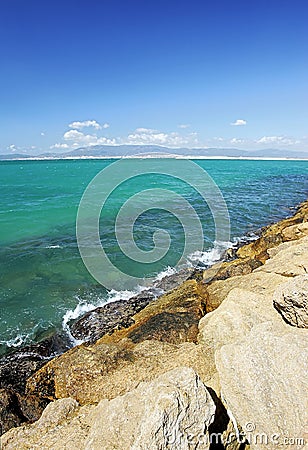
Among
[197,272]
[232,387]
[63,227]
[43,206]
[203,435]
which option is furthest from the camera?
[43,206]

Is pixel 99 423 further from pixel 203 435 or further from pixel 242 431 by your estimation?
pixel 242 431

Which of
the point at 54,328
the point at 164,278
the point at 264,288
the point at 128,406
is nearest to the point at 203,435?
the point at 128,406

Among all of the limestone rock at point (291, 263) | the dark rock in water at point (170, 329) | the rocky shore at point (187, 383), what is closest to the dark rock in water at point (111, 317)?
the rocky shore at point (187, 383)

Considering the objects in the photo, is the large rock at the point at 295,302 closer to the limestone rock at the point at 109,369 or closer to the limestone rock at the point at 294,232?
the limestone rock at the point at 109,369

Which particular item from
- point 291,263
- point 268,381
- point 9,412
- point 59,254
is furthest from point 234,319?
point 59,254

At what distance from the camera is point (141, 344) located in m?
6.12

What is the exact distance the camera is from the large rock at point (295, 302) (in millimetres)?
4843

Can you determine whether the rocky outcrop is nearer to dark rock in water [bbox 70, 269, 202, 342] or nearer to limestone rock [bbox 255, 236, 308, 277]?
limestone rock [bbox 255, 236, 308, 277]

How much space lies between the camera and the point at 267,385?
3.75 m

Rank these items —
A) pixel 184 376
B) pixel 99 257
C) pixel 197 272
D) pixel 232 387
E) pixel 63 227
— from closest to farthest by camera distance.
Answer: pixel 184 376 → pixel 232 387 → pixel 197 272 → pixel 99 257 → pixel 63 227

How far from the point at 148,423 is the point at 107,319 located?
284 inches

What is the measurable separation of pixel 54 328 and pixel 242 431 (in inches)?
312

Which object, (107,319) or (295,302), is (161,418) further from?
(107,319)

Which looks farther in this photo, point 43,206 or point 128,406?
point 43,206
